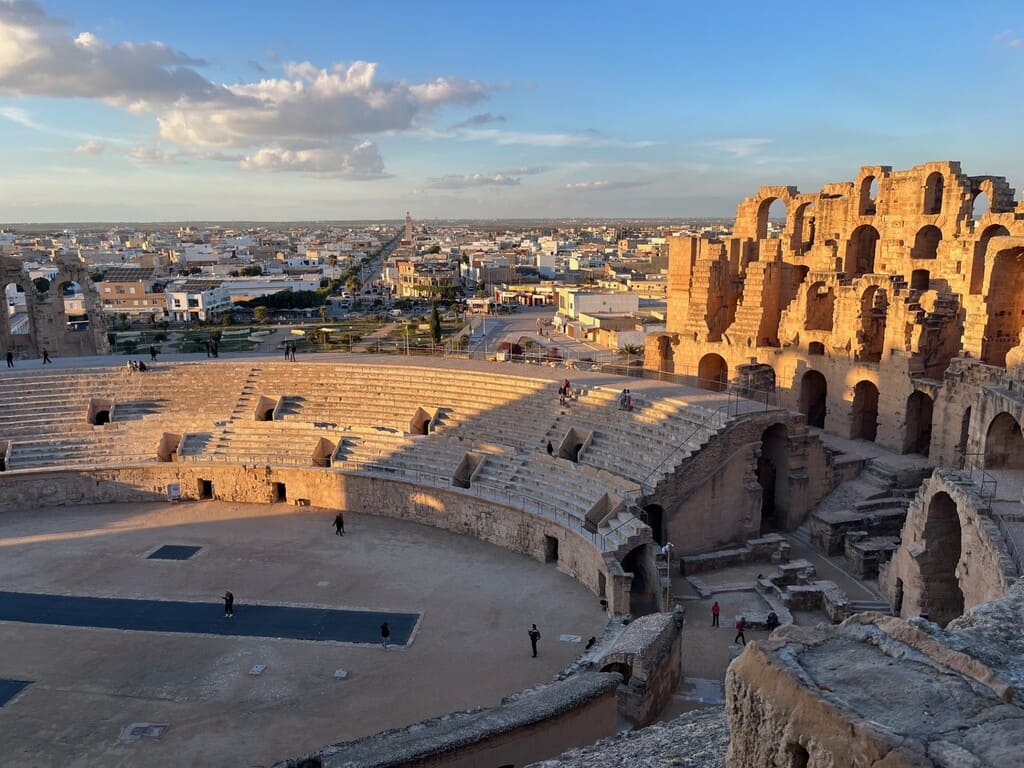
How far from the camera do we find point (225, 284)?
265ft

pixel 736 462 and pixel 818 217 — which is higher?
pixel 818 217

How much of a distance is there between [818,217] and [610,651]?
22.6 metres

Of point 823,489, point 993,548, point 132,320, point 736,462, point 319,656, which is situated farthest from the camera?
point 132,320

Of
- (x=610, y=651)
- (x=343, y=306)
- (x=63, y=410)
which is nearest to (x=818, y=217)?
(x=610, y=651)

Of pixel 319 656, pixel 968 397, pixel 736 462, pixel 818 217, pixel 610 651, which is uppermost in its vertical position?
pixel 818 217

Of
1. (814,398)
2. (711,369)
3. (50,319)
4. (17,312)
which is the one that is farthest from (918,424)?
(17,312)

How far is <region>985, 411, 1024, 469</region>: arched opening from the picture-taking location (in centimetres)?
1777

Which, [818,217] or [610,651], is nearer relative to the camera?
[610,651]

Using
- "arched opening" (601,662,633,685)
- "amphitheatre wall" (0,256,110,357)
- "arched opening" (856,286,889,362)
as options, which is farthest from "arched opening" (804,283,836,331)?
"amphitheatre wall" (0,256,110,357)

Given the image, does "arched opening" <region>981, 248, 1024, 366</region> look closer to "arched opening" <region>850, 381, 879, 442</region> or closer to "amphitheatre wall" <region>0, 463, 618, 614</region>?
"arched opening" <region>850, 381, 879, 442</region>

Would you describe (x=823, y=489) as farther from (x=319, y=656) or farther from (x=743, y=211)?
(x=743, y=211)

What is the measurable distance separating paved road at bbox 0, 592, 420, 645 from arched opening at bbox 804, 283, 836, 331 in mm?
16994

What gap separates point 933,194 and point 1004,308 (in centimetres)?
574

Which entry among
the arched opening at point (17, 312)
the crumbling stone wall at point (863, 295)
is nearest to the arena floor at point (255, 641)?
the crumbling stone wall at point (863, 295)
